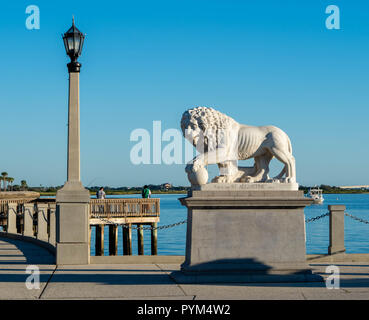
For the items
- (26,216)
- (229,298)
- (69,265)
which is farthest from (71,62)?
(26,216)

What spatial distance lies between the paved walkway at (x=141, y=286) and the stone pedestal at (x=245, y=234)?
0.35 meters

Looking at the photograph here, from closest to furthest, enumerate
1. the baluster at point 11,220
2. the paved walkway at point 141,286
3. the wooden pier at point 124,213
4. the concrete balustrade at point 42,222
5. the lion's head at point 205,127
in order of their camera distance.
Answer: the paved walkway at point 141,286, the lion's head at point 205,127, the concrete balustrade at point 42,222, the baluster at point 11,220, the wooden pier at point 124,213

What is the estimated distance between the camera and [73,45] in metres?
12.6

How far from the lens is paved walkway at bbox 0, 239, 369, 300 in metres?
8.20

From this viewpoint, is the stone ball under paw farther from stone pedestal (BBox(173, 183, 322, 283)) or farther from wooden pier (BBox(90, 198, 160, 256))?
wooden pier (BBox(90, 198, 160, 256))

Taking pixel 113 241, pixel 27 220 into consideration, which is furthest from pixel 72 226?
pixel 113 241

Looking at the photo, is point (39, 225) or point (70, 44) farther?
point (39, 225)

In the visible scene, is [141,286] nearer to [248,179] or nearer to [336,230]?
[248,179]

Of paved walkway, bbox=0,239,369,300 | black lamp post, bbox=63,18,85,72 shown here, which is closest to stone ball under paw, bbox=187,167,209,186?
paved walkway, bbox=0,239,369,300

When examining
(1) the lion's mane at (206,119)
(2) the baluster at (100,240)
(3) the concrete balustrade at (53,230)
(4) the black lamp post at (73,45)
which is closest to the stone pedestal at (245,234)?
(1) the lion's mane at (206,119)

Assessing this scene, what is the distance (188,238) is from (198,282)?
2.64 ft

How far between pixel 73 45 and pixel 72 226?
3.91 m

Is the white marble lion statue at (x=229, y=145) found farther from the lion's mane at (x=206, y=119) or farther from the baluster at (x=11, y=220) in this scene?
the baluster at (x=11, y=220)

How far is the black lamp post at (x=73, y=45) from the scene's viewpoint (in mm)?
12469
